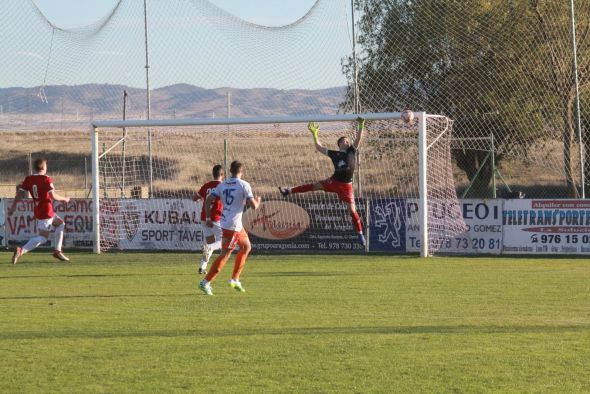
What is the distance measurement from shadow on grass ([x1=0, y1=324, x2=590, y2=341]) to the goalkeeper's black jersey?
8393 millimetres

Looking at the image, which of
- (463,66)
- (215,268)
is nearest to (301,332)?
(215,268)

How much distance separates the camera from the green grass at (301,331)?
9047 mm

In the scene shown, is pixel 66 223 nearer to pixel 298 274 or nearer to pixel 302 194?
pixel 302 194

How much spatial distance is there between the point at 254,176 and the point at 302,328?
817 inches

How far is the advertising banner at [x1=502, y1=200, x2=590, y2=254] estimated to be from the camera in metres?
23.6

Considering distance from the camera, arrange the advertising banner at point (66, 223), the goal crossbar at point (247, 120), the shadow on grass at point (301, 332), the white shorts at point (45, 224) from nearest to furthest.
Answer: the shadow on grass at point (301, 332), the white shorts at point (45, 224), the goal crossbar at point (247, 120), the advertising banner at point (66, 223)

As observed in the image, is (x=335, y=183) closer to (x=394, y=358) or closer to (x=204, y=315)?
(x=204, y=315)

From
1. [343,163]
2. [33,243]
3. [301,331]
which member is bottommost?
[301,331]

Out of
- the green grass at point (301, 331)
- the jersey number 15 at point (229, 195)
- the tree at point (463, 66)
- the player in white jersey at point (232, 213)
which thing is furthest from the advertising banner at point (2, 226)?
the jersey number 15 at point (229, 195)

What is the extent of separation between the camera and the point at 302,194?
1066 inches

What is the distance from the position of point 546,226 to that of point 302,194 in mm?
6570

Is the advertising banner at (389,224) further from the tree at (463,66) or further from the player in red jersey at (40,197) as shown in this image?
the player in red jersey at (40,197)

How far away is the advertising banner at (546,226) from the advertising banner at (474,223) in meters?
0.22

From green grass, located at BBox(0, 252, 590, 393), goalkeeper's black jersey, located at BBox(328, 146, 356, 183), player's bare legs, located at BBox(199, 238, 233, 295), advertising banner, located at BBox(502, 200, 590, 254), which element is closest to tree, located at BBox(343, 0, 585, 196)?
advertising banner, located at BBox(502, 200, 590, 254)
